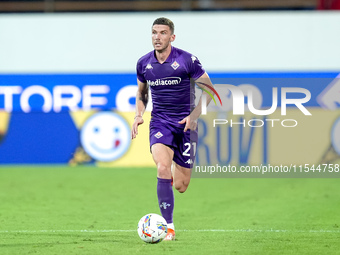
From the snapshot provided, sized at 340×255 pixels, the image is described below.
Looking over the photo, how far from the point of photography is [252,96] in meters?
16.0

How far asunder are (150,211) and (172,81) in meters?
2.86

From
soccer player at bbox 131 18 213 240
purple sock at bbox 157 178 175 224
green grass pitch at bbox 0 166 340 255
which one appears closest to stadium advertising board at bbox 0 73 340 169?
green grass pitch at bbox 0 166 340 255

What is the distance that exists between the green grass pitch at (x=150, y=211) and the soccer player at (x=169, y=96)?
810 millimetres

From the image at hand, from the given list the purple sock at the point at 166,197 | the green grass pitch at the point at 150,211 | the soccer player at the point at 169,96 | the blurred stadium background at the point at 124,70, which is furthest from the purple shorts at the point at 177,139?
the blurred stadium background at the point at 124,70

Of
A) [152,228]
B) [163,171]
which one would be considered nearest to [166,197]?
[163,171]

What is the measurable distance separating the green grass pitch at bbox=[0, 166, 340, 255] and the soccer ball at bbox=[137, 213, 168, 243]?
9 centimetres

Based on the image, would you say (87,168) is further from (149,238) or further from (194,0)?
(149,238)

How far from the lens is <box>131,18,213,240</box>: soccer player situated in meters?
7.43

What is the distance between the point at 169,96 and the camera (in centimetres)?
765

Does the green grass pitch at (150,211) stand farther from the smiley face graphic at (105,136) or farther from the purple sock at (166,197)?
the smiley face graphic at (105,136)

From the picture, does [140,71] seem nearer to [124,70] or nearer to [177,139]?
[177,139]

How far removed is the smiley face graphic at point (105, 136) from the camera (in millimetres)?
15727

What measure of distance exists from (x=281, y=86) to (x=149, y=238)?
379 inches

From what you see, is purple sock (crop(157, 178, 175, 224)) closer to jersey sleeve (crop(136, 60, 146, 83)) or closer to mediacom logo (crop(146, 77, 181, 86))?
mediacom logo (crop(146, 77, 181, 86))
